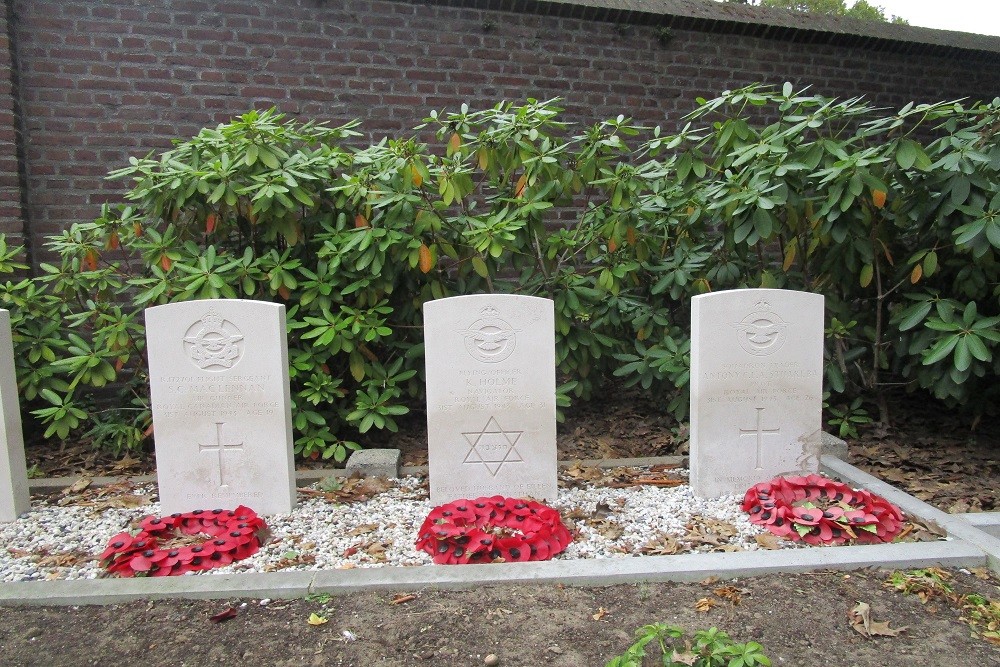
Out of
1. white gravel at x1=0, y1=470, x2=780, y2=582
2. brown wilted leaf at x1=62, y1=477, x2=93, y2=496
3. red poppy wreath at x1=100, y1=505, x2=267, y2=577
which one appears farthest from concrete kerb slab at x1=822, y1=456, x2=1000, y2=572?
brown wilted leaf at x1=62, y1=477, x2=93, y2=496

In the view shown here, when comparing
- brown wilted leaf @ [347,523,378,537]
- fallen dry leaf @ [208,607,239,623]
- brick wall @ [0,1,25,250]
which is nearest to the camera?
fallen dry leaf @ [208,607,239,623]

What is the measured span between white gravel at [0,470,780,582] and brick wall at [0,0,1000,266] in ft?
8.53

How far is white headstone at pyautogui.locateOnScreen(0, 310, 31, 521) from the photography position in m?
3.24

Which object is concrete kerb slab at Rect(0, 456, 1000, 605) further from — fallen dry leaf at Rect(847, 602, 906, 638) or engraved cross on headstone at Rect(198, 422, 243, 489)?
engraved cross on headstone at Rect(198, 422, 243, 489)

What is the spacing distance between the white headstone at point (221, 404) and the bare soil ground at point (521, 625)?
972 millimetres

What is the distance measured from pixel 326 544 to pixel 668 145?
2.95 m

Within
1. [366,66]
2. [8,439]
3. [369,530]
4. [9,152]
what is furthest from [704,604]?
[9,152]

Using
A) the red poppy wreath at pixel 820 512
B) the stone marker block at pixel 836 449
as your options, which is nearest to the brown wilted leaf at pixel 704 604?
the red poppy wreath at pixel 820 512

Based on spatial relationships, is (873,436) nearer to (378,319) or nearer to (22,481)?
(378,319)

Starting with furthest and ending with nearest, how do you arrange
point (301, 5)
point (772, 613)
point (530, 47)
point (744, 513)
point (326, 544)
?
point (530, 47) → point (301, 5) → point (744, 513) → point (326, 544) → point (772, 613)

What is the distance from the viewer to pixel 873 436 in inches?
176

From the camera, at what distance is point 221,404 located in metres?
3.30

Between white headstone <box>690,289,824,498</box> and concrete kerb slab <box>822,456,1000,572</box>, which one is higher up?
white headstone <box>690,289,824,498</box>

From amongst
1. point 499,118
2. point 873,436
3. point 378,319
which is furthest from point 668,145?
point 873,436
